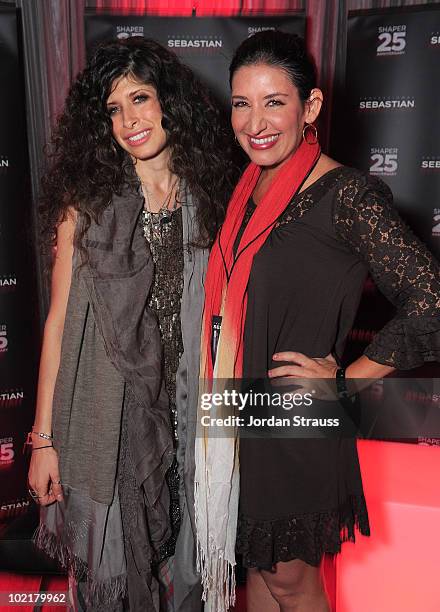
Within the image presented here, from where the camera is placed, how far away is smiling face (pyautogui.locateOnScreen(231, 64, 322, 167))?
1475 mm

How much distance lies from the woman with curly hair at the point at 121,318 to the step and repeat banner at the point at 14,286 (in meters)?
1.12

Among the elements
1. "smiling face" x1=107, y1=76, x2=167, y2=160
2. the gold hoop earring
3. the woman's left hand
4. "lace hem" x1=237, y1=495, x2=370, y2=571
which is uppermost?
"smiling face" x1=107, y1=76, x2=167, y2=160

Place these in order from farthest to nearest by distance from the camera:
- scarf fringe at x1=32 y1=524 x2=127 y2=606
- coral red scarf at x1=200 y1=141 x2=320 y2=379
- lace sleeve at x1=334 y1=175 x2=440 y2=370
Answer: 1. scarf fringe at x1=32 y1=524 x2=127 y2=606
2. coral red scarf at x1=200 y1=141 x2=320 y2=379
3. lace sleeve at x1=334 y1=175 x2=440 y2=370

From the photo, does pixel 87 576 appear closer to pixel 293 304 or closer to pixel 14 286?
pixel 293 304

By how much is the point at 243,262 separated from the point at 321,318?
9.5 inches

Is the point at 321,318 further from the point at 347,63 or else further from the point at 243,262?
the point at 347,63

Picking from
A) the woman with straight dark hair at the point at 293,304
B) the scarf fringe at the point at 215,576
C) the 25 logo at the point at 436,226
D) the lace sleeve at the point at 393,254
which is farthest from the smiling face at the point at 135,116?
the 25 logo at the point at 436,226

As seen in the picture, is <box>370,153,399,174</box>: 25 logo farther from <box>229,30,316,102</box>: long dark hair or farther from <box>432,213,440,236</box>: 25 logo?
<box>229,30,316,102</box>: long dark hair

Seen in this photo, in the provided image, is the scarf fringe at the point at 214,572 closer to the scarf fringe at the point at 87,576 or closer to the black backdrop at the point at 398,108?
the scarf fringe at the point at 87,576

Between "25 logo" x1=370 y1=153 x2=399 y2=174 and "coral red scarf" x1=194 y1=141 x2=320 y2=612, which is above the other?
"25 logo" x1=370 y1=153 x2=399 y2=174

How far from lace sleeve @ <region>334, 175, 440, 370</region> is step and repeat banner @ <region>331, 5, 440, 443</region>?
1575 millimetres

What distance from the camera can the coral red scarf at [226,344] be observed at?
1.53m

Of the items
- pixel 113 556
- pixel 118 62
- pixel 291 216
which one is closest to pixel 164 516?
pixel 113 556

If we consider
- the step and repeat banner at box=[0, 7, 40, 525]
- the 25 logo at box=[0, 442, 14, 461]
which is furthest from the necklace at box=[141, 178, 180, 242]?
the 25 logo at box=[0, 442, 14, 461]
